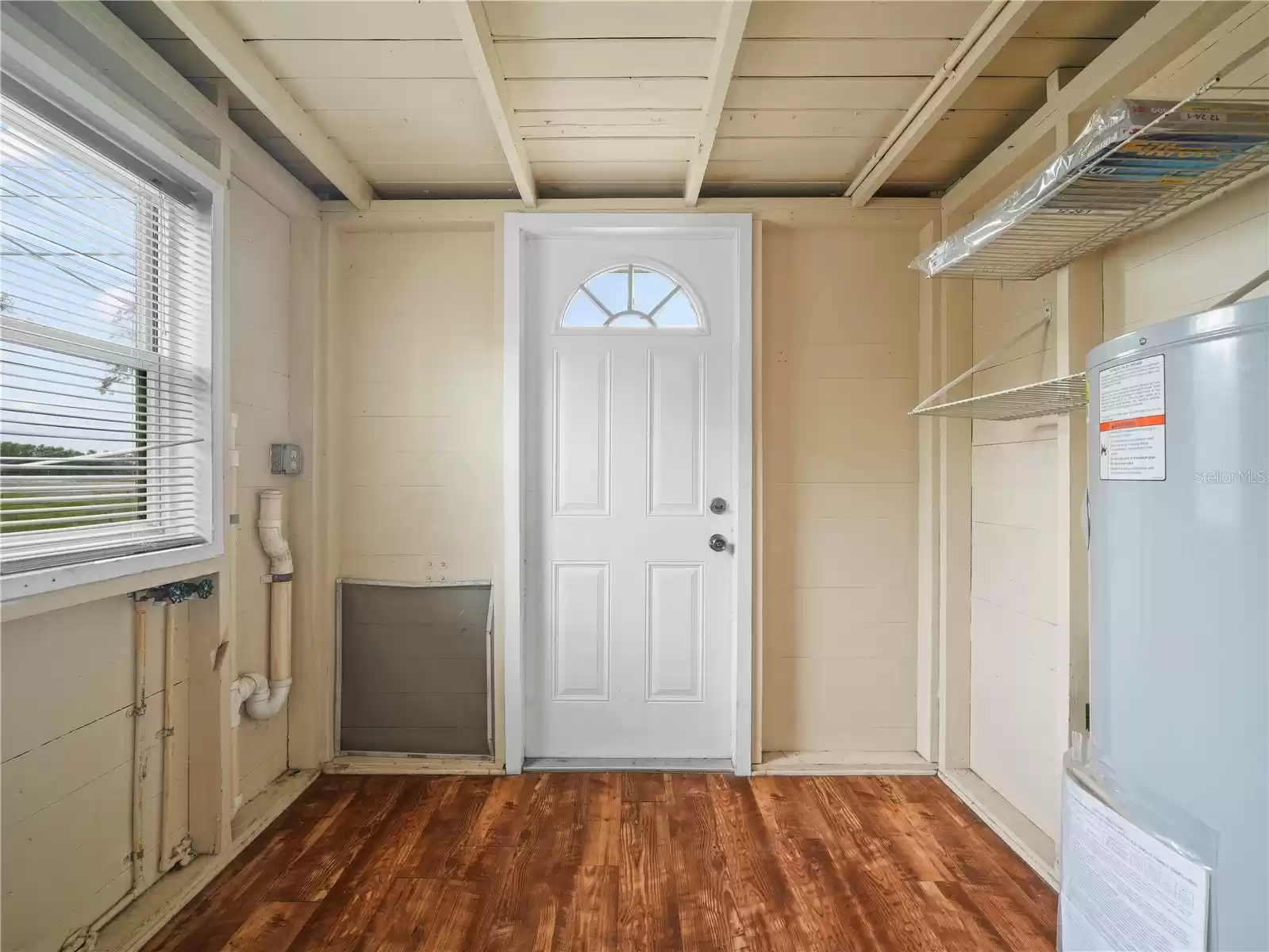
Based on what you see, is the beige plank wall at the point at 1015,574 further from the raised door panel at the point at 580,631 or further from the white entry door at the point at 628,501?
the raised door panel at the point at 580,631

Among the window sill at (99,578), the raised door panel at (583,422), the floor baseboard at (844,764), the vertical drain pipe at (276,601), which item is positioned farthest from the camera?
the raised door panel at (583,422)

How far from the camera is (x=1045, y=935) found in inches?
62.9

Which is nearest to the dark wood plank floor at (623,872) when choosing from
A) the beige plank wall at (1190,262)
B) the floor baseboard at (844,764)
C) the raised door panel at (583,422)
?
the floor baseboard at (844,764)

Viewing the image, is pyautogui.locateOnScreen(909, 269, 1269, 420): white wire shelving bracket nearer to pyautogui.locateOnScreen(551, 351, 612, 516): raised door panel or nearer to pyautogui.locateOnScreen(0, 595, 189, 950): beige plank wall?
pyautogui.locateOnScreen(551, 351, 612, 516): raised door panel

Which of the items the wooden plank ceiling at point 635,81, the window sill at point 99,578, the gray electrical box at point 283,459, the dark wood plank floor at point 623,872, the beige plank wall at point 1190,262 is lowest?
the dark wood plank floor at point 623,872

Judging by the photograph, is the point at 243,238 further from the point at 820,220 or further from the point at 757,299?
the point at 820,220

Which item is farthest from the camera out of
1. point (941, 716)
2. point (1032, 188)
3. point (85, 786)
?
point (941, 716)

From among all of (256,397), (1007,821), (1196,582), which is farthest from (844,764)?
(256,397)

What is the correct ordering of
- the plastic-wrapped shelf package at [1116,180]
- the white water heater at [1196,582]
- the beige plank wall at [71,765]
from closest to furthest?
1. the white water heater at [1196,582]
2. the plastic-wrapped shelf package at [1116,180]
3. the beige plank wall at [71,765]

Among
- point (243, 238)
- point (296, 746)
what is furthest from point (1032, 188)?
point (296, 746)

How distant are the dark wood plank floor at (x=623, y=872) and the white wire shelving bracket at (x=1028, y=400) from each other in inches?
54.0

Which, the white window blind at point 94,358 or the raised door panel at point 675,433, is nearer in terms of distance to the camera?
the white window blind at point 94,358

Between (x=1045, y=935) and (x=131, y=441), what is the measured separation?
8.77 feet

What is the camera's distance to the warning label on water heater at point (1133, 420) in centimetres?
96
